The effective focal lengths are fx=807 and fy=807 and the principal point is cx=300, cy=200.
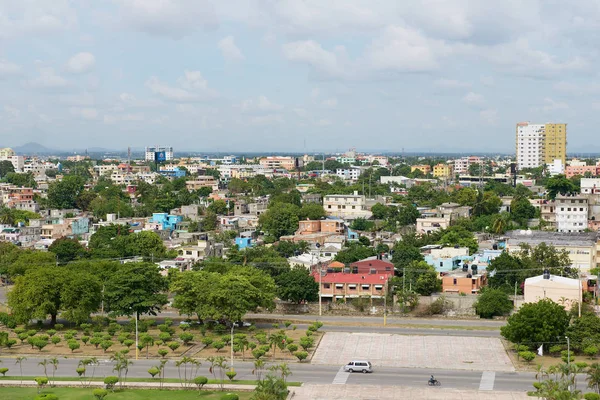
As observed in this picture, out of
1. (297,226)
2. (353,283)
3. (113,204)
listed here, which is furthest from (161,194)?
(353,283)

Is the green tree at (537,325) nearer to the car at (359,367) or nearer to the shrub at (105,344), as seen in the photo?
the car at (359,367)

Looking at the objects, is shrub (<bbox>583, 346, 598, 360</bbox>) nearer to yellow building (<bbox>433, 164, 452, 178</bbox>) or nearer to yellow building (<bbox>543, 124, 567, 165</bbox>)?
yellow building (<bbox>433, 164, 452, 178</bbox>)

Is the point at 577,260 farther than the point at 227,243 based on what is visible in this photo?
No

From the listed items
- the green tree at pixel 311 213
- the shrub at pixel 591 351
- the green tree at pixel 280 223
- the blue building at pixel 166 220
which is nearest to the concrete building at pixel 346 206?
the green tree at pixel 311 213

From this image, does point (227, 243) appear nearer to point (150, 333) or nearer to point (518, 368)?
point (150, 333)

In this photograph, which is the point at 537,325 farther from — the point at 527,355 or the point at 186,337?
the point at 186,337

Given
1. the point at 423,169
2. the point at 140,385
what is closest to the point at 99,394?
the point at 140,385

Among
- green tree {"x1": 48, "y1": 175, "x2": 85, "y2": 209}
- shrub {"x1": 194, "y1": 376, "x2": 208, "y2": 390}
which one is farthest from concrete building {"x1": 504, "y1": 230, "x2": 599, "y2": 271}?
green tree {"x1": 48, "y1": 175, "x2": 85, "y2": 209}
